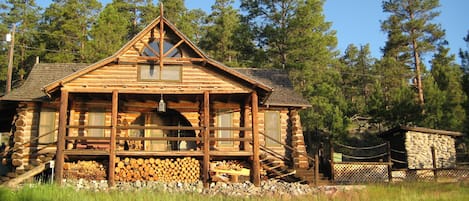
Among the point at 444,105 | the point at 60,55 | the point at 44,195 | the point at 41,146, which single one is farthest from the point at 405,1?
the point at 44,195

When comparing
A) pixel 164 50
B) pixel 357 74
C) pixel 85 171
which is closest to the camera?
pixel 85 171

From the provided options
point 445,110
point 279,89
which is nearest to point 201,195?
point 279,89

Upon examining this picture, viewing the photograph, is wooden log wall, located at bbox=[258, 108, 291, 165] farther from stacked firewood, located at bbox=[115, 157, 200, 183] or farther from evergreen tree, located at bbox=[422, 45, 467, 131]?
evergreen tree, located at bbox=[422, 45, 467, 131]

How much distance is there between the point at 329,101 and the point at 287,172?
1464 cm

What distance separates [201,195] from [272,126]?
23.7 ft

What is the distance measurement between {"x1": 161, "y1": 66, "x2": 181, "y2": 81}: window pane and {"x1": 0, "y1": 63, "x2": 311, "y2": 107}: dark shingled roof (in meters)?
4.07

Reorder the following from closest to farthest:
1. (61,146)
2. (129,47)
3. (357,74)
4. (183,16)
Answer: (61,146) → (129,47) → (183,16) → (357,74)

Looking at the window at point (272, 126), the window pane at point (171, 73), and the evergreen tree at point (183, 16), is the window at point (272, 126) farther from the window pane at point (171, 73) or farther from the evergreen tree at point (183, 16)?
the evergreen tree at point (183, 16)

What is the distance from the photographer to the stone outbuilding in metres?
24.8

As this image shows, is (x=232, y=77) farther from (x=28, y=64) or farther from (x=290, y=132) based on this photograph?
(x=28, y=64)

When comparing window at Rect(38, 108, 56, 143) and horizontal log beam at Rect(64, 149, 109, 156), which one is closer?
A: horizontal log beam at Rect(64, 149, 109, 156)

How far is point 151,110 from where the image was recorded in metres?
19.5

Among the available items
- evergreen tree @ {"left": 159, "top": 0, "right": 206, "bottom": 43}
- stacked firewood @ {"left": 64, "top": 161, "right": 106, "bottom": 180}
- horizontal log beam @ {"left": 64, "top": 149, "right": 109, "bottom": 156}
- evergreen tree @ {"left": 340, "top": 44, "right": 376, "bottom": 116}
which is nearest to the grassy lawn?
horizontal log beam @ {"left": 64, "top": 149, "right": 109, "bottom": 156}

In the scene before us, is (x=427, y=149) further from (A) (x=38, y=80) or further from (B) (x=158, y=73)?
(A) (x=38, y=80)
